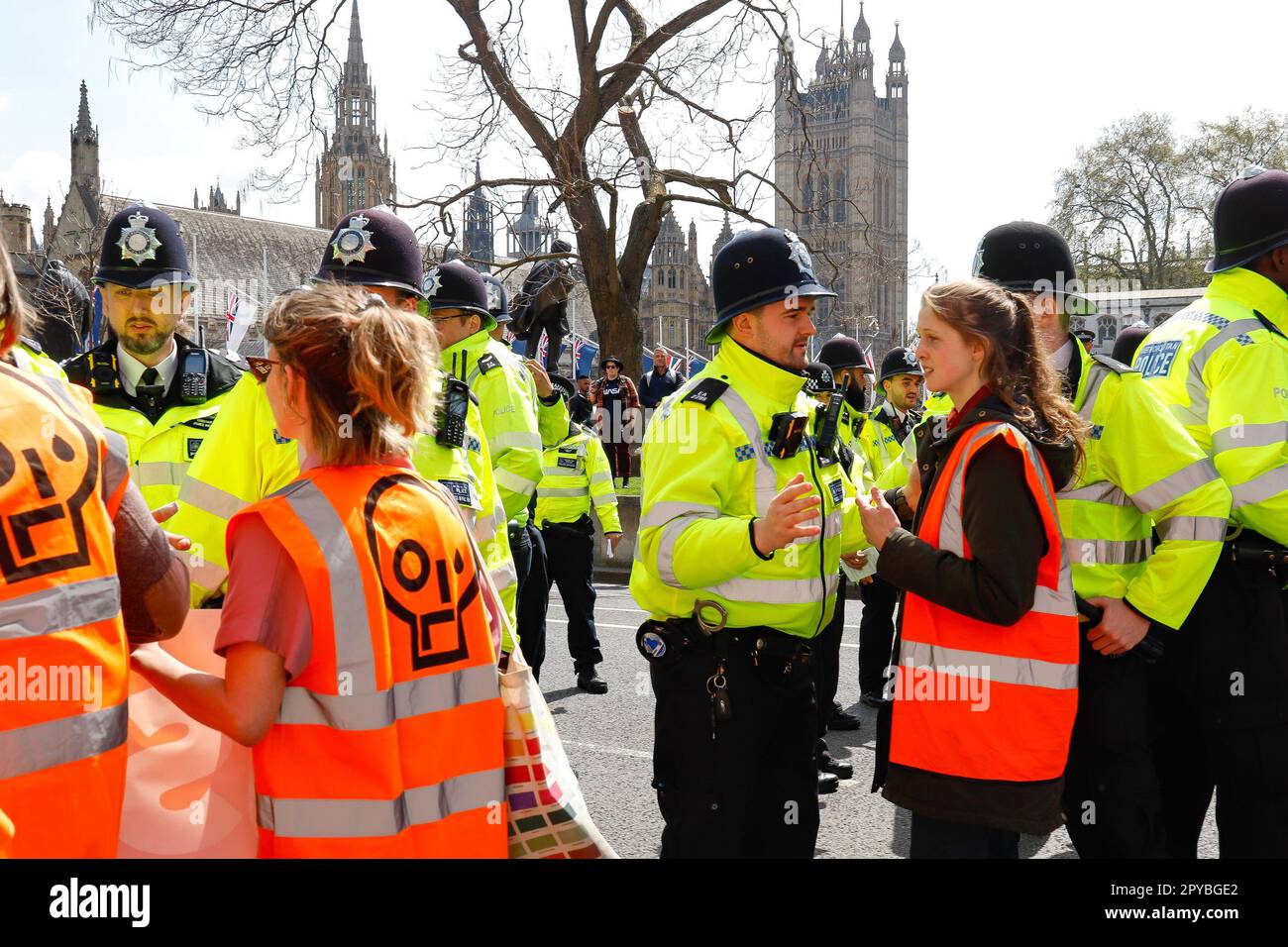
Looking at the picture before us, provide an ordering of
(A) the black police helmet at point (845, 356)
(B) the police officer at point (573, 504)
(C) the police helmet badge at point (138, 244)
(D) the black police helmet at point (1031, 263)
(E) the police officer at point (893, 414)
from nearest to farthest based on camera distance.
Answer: (D) the black police helmet at point (1031, 263) < (C) the police helmet badge at point (138, 244) < (B) the police officer at point (573, 504) < (E) the police officer at point (893, 414) < (A) the black police helmet at point (845, 356)

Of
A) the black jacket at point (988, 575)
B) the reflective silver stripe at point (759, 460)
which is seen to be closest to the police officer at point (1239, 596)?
the black jacket at point (988, 575)

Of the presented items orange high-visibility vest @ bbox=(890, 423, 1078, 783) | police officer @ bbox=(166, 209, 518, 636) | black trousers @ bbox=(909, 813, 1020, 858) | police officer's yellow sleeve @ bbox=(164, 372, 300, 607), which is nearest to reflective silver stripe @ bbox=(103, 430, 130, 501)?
police officer @ bbox=(166, 209, 518, 636)

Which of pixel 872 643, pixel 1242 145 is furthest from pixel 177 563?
pixel 1242 145

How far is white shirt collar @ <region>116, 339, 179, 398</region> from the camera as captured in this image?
4.10m

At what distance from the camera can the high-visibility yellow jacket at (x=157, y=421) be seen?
389cm

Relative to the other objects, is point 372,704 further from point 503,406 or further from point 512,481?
point 512,481

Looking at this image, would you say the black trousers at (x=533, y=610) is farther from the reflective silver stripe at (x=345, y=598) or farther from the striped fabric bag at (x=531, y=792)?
the reflective silver stripe at (x=345, y=598)

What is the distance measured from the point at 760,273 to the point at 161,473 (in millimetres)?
2054

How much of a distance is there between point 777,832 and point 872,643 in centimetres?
473

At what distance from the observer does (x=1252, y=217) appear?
4.10 meters

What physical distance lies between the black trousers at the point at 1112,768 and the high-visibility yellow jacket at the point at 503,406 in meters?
2.69

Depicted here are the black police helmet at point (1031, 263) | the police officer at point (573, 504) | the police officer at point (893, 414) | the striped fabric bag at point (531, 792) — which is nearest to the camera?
the striped fabric bag at point (531, 792)

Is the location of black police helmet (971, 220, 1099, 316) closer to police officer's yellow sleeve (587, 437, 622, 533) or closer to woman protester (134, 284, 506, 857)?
woman protester (134, 284, 506, 857)

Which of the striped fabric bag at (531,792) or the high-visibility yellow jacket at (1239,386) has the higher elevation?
the high-visibility yellow jacket at (1239,386)
